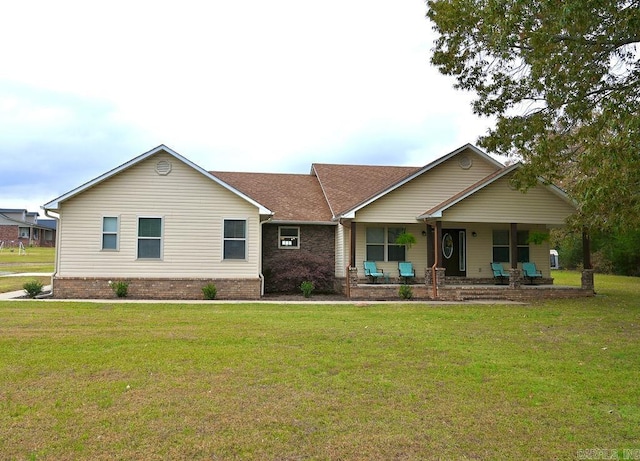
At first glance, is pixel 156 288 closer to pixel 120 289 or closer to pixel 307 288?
pixel 120 289

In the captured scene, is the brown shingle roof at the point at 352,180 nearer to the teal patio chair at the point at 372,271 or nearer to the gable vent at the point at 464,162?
the gable vent at the point at 464,162

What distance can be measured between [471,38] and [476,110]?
195cm

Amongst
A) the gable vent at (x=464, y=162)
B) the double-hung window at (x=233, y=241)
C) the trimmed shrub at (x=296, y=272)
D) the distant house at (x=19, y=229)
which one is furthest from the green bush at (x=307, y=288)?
the distant house at (x=19, y=229)

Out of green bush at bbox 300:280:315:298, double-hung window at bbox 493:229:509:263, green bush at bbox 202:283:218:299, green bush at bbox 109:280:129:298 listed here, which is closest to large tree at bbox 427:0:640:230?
double-hung window at bbox 493:229:509:263

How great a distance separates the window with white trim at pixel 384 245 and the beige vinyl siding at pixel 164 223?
15.5 feet

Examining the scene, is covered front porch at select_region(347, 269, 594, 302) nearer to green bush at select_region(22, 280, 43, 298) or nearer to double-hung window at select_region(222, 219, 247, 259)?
double-hung window at select_region(222, 219, 247, 259)

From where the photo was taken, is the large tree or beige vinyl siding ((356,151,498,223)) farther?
beige vinyl siding ((356,151,498,223))

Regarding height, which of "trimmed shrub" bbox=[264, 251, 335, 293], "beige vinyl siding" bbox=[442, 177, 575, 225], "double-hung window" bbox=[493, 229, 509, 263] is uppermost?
"beige vinyl siding" bbox=[442, 177, 575, 225]

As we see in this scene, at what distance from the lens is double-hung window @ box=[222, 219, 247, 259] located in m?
16.5

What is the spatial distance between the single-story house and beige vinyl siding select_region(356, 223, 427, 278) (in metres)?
0.04

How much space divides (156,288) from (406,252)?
930 cm

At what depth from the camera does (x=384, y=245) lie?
62.0ft

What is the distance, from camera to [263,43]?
14.4m

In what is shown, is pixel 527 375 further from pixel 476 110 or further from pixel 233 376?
pixel 476 110
